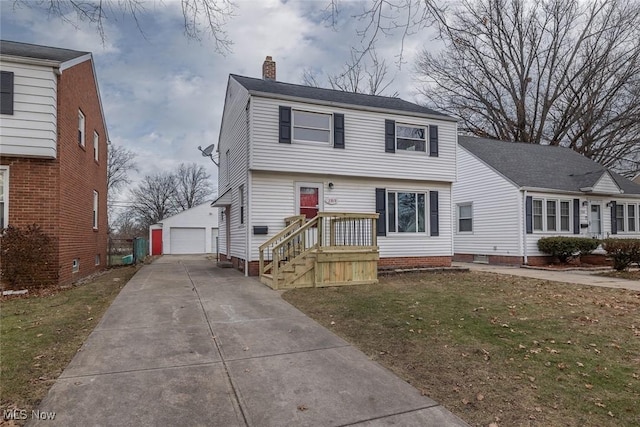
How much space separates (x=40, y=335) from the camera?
482 centimetres

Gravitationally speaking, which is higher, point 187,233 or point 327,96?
point 327,96

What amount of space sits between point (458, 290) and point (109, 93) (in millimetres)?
13769

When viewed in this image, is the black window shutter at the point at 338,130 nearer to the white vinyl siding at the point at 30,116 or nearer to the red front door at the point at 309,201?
the red front door at the point at 309,201

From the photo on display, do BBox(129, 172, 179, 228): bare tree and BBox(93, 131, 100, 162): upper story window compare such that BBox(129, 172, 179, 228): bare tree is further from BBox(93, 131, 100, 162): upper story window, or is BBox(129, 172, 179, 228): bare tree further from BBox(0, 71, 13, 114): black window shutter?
BBox(0, 71, 13, 114): black window shutter

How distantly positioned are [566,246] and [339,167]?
947 centimetres

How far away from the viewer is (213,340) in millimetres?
4848

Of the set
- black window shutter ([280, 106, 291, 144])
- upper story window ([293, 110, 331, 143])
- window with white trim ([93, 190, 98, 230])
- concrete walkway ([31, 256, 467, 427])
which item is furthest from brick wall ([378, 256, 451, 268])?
window with white trim ([93, 190, 98, 230])

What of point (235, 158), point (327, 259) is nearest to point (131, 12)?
point (327, 259)

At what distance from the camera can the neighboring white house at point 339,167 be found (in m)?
11.0

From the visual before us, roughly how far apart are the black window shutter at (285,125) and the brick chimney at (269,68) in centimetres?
Result: 594

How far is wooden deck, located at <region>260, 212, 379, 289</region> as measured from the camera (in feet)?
29.2

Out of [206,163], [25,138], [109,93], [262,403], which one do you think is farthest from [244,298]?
[206,163]

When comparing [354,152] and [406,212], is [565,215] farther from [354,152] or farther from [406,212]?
[354,152]

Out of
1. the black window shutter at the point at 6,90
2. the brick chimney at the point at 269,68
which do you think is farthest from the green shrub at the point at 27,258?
the brick chimney at the point at 269,68
